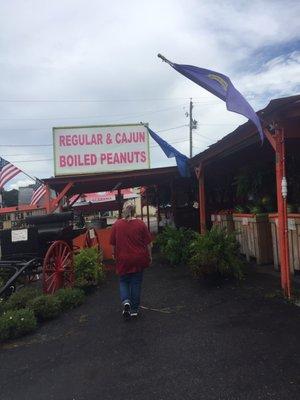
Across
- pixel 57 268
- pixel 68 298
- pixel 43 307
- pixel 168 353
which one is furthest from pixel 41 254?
pixel 168 353

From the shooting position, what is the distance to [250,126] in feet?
22.5

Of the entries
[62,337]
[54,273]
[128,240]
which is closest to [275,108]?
[128,240]

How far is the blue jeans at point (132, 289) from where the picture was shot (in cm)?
665

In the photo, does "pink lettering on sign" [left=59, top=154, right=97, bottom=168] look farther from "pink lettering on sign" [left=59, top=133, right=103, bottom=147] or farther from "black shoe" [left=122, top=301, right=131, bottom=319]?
"black shoe" [left=122, top=301, right=131, bottom=319]

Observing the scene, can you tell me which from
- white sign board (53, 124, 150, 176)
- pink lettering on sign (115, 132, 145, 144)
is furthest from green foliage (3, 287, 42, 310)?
pink lettering on sign (115, 132, 145, 144)

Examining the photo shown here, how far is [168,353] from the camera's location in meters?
5.03

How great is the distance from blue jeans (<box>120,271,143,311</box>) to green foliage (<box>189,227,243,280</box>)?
76.1 inches

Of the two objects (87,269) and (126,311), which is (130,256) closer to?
(126,311)

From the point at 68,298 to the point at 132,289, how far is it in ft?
5.23

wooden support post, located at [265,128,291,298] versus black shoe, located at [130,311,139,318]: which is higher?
wooden support post, located at [265,128,291,298]

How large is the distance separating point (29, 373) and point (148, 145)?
11.9 metres

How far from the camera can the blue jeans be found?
6648 millimetres

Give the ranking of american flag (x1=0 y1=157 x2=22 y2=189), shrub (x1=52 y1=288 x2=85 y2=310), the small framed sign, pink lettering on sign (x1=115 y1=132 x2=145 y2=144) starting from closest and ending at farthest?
shrub (x1=52 y1=288 x2=85 y2=310) < the small framed sign < pink lettering on sign (x1=115 y1=132 x2=145 y2=144) < american flag (x1=0 y1=157 x2=22 y2=189)

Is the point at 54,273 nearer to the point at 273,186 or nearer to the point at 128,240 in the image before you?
the point at 128,240
